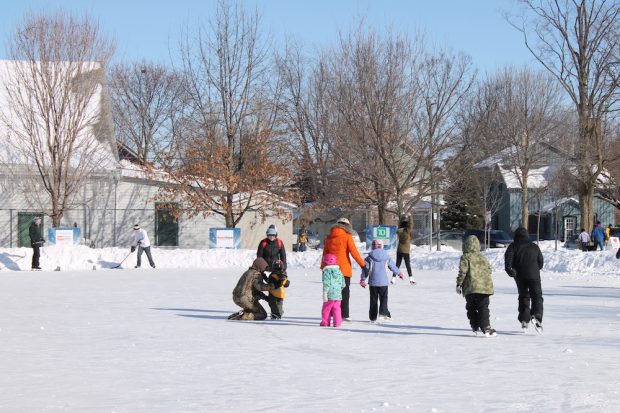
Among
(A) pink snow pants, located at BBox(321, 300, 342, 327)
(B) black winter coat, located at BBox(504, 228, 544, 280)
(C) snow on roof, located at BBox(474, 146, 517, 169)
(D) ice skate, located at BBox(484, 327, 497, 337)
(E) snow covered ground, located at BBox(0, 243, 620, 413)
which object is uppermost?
(C) snow on roof, located at BBox(474, 146, 517, 169)

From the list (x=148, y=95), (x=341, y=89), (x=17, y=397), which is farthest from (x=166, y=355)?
(x=148, y=95)

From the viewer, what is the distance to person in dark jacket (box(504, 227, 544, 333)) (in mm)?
13266

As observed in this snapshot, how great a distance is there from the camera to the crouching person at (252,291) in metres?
15.0

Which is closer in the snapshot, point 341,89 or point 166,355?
point 166,355

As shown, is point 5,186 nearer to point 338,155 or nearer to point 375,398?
point 338,155

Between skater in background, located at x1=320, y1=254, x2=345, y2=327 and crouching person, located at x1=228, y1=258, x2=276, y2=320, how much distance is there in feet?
4.15

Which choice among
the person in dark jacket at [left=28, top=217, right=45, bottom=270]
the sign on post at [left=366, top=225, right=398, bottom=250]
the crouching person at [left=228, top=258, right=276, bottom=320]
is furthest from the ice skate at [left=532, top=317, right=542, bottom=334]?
the sign on post at [left=366, top=225, right=398, bottom=250]

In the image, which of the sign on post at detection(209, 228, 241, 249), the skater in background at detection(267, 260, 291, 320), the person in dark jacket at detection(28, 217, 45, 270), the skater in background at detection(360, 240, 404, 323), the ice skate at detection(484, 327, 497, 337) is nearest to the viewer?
the ice skate at detection(484, 327, 497, 337)

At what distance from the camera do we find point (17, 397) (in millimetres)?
8281

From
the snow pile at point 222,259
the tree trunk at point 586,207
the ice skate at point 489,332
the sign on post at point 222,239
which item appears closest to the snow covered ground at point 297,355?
the ice skate at point 489,332

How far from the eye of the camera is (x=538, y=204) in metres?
66.6

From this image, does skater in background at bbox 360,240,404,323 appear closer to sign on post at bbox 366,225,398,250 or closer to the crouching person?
the crouching person

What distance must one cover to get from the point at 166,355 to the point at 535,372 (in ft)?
13.7

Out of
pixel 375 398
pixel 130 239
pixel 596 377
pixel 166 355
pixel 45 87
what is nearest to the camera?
pixel 375 398
